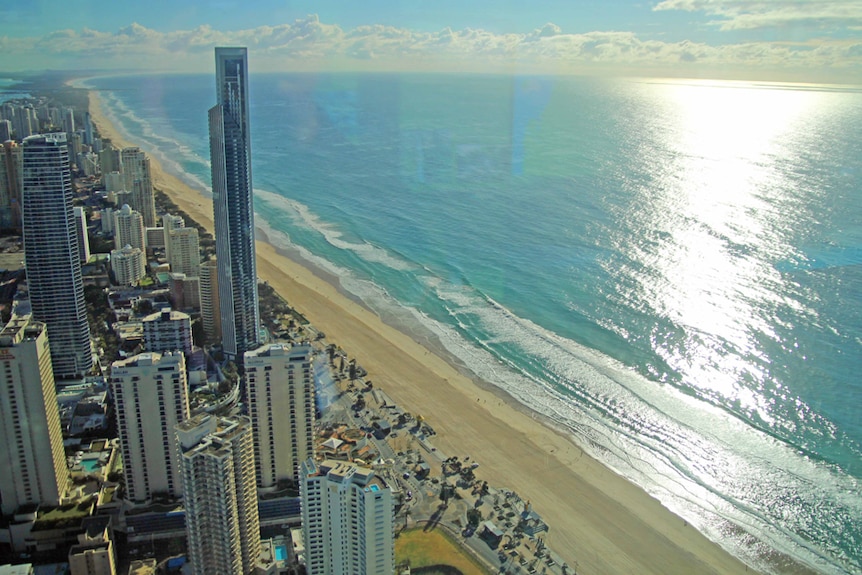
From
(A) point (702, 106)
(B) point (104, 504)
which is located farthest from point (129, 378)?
(A) point (702, 106)

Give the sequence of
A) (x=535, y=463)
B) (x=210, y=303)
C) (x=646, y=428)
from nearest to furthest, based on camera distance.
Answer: (x=535, y=463) < (x=646, y=428) < (x=210, y=303)

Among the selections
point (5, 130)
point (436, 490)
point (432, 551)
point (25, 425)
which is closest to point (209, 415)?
point (25, 425)

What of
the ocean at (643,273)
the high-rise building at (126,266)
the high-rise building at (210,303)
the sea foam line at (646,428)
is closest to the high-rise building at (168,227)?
the high-rise building at (126,266)

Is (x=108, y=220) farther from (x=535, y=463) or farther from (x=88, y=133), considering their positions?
(x=535, y=463)

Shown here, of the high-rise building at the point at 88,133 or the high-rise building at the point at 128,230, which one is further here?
the high-rise building at the point at 88,133

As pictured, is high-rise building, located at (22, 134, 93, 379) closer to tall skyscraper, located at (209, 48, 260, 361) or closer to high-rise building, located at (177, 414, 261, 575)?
tall skyscraper, located at (209, 48, 260, 361)

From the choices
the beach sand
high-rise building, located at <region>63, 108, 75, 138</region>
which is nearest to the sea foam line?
the beach sand

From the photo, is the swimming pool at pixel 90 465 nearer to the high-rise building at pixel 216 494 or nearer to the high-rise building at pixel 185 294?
the high-rise building at pixel 216 494

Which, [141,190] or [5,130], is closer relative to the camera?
[141,190]
